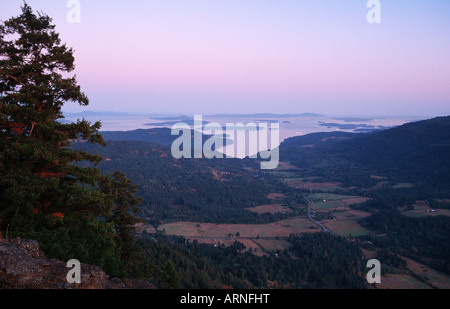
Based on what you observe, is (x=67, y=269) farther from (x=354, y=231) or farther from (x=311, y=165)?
(x=311, y=165)

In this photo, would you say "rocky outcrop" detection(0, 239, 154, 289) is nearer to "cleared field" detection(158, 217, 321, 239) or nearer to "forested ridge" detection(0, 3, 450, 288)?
"forested ridge" detection(0, 3, 450, 288)

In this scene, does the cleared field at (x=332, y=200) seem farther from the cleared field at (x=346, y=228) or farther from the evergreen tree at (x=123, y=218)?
the evergreen tree at (x=123, y=218)

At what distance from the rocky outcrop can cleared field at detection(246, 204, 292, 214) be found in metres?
55.4

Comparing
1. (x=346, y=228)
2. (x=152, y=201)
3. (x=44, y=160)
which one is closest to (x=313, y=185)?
(x=346, y=228)

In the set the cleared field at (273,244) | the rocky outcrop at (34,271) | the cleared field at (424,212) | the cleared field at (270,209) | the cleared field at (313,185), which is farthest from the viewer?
the cleared field at (313,185)

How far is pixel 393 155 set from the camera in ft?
381

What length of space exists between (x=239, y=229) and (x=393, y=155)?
3908 inches

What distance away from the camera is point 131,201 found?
16.1 m

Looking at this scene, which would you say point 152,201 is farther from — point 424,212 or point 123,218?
point 424,212

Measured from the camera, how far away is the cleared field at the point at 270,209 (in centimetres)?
6228

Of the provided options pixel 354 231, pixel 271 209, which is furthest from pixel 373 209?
pixel 271 209

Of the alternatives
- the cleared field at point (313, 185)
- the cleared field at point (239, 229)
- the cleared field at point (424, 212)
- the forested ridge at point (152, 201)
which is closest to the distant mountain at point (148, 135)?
the forested ridge at point (152, 201)

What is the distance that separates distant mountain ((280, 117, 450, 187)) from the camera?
89.0 metres

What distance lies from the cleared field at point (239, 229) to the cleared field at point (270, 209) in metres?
8.64
